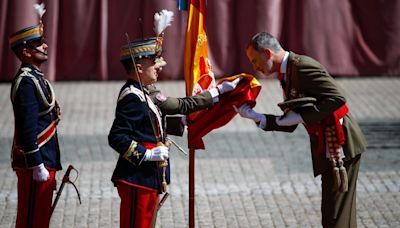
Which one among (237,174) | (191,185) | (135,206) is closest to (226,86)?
(191,185)

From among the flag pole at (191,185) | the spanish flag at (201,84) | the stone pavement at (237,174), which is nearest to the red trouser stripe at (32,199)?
the flag pole at (191,185)

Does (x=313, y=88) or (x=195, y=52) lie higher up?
(x=195, y=52)

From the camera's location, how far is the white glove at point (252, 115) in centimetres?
690

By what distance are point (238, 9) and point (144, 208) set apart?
783cm

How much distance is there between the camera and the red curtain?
13.8 meters

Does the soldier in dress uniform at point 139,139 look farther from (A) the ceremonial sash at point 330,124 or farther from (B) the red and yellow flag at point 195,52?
(A) the ceremonial sash at point 330,124

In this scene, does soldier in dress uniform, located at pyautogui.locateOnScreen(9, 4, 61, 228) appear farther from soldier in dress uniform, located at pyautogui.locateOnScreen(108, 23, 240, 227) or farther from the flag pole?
the flag pole

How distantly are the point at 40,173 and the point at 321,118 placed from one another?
185 centimetres

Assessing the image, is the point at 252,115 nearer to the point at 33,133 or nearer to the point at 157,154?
the point at 157,154

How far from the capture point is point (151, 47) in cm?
646

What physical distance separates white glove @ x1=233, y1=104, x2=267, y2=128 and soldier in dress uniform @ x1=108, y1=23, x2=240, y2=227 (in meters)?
0.68

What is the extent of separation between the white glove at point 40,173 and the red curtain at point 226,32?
7.20 meters

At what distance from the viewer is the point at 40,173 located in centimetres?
655

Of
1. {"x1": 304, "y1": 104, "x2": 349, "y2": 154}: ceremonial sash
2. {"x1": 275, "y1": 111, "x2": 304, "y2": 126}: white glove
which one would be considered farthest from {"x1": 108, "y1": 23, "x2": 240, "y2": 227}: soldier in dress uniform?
{"x1": 304, "y1": 104, "x2": 349, "y2": 154}: ceremonial sash
